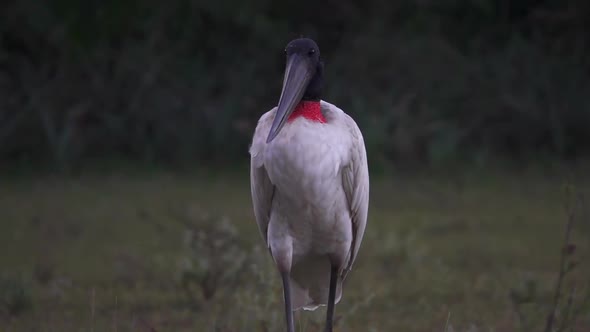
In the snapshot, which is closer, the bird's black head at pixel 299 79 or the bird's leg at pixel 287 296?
the bird's black head at pixel 299 79

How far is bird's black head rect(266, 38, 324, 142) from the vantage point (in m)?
4.01

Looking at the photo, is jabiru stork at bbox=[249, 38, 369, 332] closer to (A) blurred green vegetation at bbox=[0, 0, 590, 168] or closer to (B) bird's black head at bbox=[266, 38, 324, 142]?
(B) bird's black head at bbox=[266, 38, 324, 142]

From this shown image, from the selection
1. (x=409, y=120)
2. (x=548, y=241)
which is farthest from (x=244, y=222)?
(x=409, y=120)

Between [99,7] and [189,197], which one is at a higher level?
[99,7]

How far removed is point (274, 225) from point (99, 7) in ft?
26.6

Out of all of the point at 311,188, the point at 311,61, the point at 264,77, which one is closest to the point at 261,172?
the point at 311,188

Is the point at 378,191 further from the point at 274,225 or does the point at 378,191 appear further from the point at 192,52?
the point at 274,225

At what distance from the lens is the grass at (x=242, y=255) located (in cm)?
555

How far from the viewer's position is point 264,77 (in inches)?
490

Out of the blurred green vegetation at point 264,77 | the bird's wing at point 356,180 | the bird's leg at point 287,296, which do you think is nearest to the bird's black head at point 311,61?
the bird's wing at point 356,180

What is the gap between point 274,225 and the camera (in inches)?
166

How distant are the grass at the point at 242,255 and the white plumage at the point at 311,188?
1.43ft

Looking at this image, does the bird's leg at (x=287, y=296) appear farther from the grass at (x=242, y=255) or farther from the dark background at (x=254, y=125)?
the dark background at (x=254, y=125)

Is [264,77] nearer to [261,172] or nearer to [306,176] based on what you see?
[261,172]
